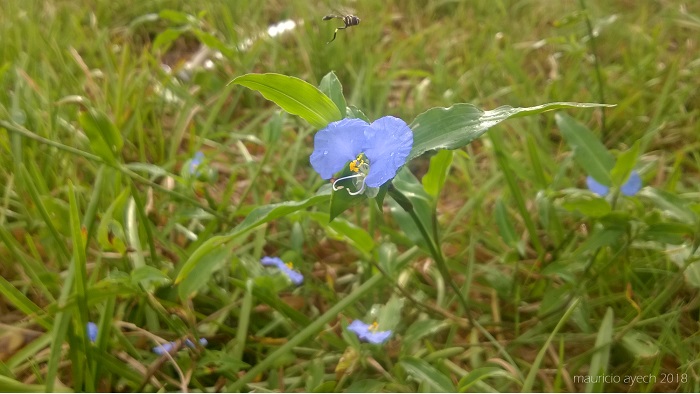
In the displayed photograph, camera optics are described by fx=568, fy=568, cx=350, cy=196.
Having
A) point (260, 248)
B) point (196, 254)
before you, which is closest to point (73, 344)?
point (196, 254)

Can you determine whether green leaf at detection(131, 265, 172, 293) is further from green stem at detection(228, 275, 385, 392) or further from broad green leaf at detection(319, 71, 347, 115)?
broad green leaf at detection(319, 71, 347, 115)

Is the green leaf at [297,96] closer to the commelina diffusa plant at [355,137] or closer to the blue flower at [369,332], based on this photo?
the commelina diffusa plant at [355,137]

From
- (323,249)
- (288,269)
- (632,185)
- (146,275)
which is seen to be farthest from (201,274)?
(632,185)

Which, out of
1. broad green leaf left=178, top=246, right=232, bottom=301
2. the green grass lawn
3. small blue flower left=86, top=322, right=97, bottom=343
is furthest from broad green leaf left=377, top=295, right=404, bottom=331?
small blue flower left=86, top=322, right=97, bottom=343

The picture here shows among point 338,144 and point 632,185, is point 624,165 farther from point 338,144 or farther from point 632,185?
point 338,144

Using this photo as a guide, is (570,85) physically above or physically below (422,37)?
below

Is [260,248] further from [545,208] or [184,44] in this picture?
[184,44]
